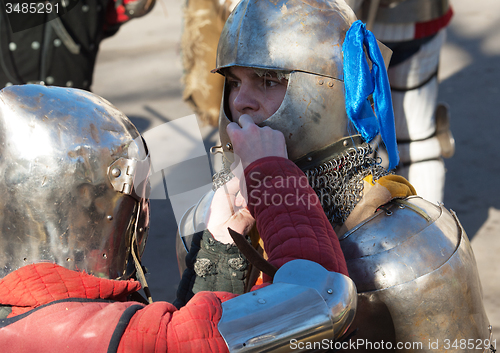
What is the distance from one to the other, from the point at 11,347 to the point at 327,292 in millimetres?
688

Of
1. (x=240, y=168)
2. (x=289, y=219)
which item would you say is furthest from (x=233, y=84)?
(x=289, y=219)

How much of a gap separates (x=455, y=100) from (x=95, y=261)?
19.7 ft

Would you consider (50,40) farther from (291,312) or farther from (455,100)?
(455,100)

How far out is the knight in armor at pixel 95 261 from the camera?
1.15 metres

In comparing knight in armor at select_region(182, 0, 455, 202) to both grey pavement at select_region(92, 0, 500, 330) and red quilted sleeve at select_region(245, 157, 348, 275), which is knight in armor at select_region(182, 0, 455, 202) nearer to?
grey pavement at select_region(92, 0, 500, 330)

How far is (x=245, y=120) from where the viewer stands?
5.59 feet

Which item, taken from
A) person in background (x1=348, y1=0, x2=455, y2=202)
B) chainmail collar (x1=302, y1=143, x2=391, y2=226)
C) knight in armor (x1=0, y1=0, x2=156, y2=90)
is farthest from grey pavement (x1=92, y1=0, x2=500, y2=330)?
chainmail collar (x1=302, y1=143, x2=391, y2=226)

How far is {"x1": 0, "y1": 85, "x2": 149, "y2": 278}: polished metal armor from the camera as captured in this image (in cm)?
135

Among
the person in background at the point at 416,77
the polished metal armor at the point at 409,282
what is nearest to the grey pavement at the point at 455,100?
the person in background at the point at 416,77

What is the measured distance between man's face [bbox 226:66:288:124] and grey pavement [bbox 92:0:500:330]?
2300 millimetres

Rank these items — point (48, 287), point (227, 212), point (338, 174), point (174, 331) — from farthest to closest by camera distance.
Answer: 1. point (227, 212)
2. point (338, 174)
3. point (48, 287)
4. point (174, 331)

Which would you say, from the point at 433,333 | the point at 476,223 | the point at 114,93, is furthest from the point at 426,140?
the point at 114,93

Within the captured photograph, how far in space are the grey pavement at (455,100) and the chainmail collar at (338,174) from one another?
7.12 ft

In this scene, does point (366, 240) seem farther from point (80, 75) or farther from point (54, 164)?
point (80, 75)
